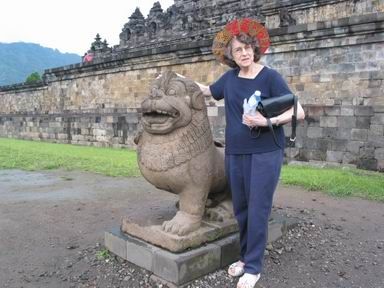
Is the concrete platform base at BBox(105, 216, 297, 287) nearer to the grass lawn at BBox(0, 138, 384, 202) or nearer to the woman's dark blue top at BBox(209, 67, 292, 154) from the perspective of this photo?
the woman's dark blue top at BBox(209, 67, 292, 154)

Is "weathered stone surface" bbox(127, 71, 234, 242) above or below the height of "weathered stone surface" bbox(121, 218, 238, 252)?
above

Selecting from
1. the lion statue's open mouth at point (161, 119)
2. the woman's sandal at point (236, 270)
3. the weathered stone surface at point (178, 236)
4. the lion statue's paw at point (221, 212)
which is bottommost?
the woman's sandal at point (236, 270)

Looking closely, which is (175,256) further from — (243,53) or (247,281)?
(243,53)

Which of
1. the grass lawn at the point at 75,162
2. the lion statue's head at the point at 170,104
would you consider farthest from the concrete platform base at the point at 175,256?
the grass lawn at the point at 75,162

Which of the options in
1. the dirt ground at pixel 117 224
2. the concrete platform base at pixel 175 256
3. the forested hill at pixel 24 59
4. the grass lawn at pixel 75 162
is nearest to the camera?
the concrete platform base at pixel 175 256

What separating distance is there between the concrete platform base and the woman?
13.1 inches

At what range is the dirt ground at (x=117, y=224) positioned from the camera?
3385 millimetres

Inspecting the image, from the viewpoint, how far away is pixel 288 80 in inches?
399

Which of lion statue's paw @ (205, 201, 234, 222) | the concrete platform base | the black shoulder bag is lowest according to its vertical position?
the concrete platform base

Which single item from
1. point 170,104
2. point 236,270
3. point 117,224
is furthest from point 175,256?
point 117,224

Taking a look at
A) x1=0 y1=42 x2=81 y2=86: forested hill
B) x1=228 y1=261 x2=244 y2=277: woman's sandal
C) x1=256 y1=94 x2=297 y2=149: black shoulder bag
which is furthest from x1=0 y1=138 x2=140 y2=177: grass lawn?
x1=0 y1=42 x2=81 y2=86: forested hill

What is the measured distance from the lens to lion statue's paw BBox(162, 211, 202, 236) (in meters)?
3.36

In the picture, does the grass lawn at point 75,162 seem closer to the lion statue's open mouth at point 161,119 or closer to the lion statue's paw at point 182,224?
the lion statue's paw at point 182,224

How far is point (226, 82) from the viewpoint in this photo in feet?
10.7
